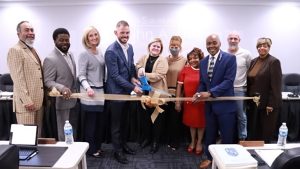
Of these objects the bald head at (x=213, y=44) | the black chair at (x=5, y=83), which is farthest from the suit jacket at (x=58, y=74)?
the black chair at (x=5, y=83)

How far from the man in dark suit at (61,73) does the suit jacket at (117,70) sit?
40 centimetres

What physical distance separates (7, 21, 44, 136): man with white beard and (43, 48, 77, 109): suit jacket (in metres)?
0.08

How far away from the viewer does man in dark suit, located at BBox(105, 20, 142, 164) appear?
10.1 ft

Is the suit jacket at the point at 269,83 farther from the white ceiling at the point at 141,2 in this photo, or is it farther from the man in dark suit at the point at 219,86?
the white ceiling at the point at 141,2

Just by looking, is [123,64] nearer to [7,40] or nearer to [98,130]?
[98,130]

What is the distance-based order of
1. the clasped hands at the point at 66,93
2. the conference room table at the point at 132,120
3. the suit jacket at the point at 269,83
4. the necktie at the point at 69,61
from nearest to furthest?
1. the clasped hands at the point at 66,93
2. the necktie at the point at 69,61
3. the suit jacket at the point at 269,83
4. the conference room table at the point at 132,120

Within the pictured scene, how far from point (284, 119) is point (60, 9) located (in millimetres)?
4802

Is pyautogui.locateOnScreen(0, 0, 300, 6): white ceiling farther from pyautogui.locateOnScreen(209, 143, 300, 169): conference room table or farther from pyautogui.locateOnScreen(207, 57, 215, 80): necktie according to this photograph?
A: pyautogui.locateOnScreen(209, 143, 300, 169): conference room table

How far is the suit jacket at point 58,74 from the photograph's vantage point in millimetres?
2854

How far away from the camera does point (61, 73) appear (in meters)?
2.90

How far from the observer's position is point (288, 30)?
19.7 ft

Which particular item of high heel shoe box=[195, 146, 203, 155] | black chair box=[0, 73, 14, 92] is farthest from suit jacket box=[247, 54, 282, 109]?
black chair box=[0, 73, 14, 92]

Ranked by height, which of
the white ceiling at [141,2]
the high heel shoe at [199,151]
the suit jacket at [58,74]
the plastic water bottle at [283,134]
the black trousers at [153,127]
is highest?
the white ceiling at [141,2]

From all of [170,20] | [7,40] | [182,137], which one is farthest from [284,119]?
[7,40]
